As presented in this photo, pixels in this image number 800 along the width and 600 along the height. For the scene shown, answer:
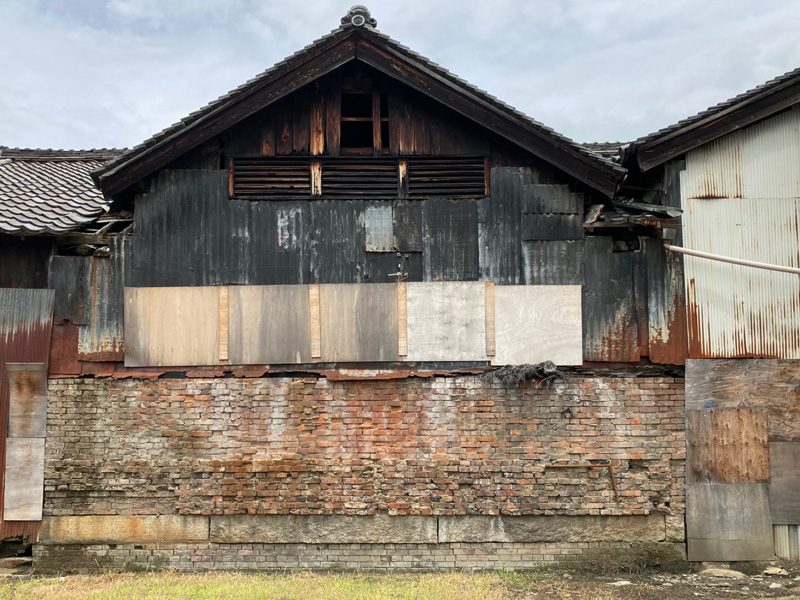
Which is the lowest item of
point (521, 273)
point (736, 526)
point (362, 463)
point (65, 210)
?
point (736, 526)

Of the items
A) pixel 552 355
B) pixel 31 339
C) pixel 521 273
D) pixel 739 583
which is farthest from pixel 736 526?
pixel 31 339

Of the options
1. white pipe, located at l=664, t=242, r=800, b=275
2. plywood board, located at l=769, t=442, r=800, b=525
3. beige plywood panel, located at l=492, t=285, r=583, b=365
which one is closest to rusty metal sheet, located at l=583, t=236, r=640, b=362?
beige plywood panel, located at l=492, t=285, r=583, b=365

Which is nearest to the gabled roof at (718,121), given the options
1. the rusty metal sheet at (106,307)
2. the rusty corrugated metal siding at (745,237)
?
the rusty corrugated metal siding at (745,237)

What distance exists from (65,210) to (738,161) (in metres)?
9.09

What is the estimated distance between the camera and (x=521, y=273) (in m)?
8.51

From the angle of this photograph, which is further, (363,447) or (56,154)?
(56,154)

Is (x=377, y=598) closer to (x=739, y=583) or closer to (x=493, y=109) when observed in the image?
(x=739, y=583)

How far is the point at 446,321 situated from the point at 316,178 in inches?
101

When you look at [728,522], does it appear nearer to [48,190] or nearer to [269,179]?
[269,179]

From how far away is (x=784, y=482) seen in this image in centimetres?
827

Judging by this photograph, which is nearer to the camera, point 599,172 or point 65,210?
point 599,172

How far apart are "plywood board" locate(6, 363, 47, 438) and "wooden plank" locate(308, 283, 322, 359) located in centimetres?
346

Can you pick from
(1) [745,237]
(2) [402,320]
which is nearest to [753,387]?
(1) [745,237]

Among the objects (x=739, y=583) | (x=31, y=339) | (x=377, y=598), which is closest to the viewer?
(x=377, y=598)
